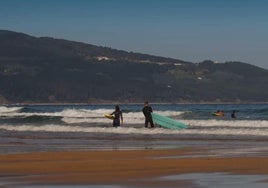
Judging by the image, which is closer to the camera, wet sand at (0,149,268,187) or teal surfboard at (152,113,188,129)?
wet sand at (0,149,268,187)

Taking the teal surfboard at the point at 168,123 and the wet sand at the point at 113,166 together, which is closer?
the wet sand at the point at 113,166

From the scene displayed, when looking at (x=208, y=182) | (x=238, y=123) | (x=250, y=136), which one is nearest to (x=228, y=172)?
(x=208, y=182)

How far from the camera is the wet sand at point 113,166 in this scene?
1459cm

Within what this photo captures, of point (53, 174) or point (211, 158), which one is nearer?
point (53, 174)

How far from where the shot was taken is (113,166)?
56.1 ft

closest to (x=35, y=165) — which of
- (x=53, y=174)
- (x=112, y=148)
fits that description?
(x=53, y=174)

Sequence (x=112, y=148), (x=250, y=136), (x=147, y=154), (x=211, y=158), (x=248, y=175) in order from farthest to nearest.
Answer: (x=250, y=136) → (x=112, y=148) → (x=147, y=154) → (x=211, y=158) → (x=248, y=175)

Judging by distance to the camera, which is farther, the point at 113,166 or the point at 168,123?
the point at 168,123

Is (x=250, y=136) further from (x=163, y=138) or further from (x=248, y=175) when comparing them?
(x=248, y=175)

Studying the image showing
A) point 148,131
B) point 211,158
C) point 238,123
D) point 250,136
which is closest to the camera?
point 211,158

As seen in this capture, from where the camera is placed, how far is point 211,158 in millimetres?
18781

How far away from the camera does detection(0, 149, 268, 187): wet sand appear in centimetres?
1459

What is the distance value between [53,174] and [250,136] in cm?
1546

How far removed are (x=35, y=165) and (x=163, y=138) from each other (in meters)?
12.9
